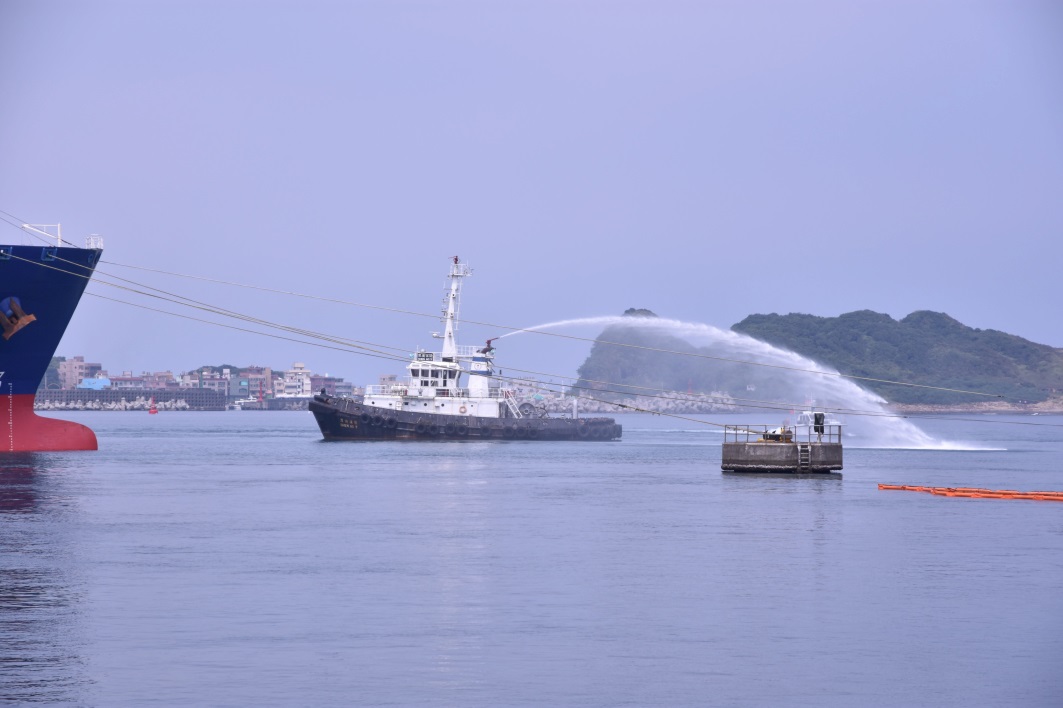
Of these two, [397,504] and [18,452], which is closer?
[397,504]

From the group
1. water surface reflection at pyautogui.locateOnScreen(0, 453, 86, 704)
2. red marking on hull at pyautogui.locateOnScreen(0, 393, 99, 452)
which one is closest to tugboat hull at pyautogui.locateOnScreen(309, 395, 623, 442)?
Result: red marking on hull at pyautogui.locateOnScreen(0, 393, 99, 452)

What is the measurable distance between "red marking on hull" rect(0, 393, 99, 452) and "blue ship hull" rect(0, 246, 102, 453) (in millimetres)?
47

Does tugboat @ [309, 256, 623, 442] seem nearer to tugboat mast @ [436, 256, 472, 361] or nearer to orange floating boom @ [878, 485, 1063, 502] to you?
tugboat mast @ [436, 256, 472, 361]

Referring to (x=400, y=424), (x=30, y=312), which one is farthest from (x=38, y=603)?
(x=400, y=424)

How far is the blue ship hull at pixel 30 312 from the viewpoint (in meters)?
59.5

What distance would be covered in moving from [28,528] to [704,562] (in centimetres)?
1985

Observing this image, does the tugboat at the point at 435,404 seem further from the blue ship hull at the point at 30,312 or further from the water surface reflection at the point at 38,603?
the water surface reflection at the point at 38,603

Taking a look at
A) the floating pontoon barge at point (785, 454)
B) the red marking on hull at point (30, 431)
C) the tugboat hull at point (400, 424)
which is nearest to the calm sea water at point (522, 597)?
the red marking on hull at point (30, 431)

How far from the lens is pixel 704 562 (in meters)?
33.0

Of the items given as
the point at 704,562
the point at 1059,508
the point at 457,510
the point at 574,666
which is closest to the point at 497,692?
the point at 574,666

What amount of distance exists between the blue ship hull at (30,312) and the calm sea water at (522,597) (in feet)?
26.4

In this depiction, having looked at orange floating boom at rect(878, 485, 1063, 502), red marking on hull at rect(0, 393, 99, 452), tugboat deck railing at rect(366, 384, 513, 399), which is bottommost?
orange floating boom at rect(878, 485, 1063, 502)

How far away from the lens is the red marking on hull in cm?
6231

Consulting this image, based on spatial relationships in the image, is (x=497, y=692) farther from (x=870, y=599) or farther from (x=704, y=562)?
(x=704, y=562)
